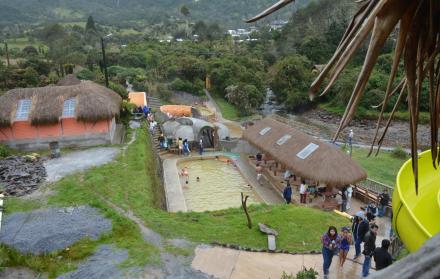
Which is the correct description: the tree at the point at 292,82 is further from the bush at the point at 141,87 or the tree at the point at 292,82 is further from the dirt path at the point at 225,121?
the bush at the point at 141,87

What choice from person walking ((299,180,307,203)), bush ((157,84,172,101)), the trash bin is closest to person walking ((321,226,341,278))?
person walking ((299,180,307,203))

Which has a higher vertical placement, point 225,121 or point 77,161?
point 77,161

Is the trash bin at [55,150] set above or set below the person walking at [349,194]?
above

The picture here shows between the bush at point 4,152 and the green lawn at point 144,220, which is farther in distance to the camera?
the bush at point 4,152

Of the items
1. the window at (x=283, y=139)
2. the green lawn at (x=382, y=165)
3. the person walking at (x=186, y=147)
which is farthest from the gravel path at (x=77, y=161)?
the green lawn at (x=382, y=165)

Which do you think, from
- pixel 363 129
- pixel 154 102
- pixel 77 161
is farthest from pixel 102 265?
pixel 154 102

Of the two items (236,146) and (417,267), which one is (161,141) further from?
(417,267)
